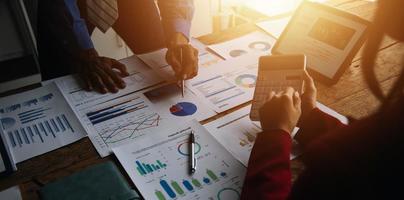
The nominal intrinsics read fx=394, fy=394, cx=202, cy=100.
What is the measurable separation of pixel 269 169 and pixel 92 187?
318 mm

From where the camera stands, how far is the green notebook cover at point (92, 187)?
2.27 feet

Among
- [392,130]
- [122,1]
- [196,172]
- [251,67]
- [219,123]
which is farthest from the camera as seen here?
[122,1]

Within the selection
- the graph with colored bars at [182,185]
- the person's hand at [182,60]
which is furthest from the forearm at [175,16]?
the graph with colored bars at [182,185]

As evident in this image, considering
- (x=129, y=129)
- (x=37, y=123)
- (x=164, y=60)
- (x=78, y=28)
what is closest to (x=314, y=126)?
(x=129, y=129)

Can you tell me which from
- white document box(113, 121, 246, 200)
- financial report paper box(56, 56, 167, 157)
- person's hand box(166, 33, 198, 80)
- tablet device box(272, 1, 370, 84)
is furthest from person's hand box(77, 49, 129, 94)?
tablet device box(272, 1, 370, 84)

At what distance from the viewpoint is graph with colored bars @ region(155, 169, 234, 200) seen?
72 centimetres

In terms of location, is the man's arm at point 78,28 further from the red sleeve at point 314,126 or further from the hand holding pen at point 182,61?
the red sleeve at point 314,126

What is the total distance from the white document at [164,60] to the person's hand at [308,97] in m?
0.32

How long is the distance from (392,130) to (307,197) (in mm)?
132

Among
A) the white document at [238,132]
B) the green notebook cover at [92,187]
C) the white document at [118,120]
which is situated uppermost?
the green notebook cover at [92,187]

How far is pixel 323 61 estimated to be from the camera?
1.08 m

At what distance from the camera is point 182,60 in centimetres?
108

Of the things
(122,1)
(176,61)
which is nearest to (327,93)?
(176,61)

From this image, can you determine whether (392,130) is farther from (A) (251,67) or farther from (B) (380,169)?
(A) (251,67)
